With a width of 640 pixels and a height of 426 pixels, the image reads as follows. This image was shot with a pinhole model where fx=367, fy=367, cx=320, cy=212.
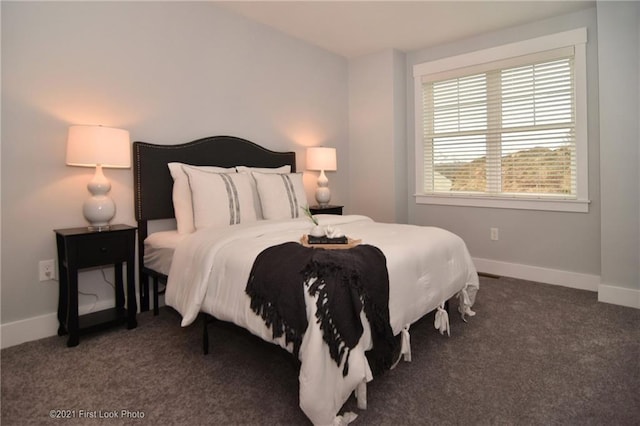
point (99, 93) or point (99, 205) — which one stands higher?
point (99, 93)

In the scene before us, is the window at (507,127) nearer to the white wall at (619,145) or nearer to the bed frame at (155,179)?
the white wall at (619,145)

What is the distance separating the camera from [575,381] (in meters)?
1.81

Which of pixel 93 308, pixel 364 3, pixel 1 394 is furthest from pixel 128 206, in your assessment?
pixel 364 3

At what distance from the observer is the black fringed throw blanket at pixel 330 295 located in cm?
144

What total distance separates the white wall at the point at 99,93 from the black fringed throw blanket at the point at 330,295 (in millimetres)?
1618

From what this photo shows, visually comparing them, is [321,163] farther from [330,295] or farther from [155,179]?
[330,295]

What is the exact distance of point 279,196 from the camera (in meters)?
3.07

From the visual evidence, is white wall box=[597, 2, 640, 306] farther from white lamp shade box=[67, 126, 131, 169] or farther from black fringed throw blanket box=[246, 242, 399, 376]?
white lamp shade box=[67, 126, 131, 169]

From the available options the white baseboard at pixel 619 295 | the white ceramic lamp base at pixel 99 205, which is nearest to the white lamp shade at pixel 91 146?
the white ceramic lamp base at pixel 99 205

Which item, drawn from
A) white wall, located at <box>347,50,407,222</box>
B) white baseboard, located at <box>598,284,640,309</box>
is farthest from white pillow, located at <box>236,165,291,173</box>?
white baseboard, located at <box>598,284,640,309</box>

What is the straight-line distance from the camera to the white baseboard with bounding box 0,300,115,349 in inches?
88.0

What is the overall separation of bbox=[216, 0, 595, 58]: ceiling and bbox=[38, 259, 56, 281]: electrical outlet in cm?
246

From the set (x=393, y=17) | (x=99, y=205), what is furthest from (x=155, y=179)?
(x=393, y=17)

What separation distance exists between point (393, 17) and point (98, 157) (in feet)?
9.12
